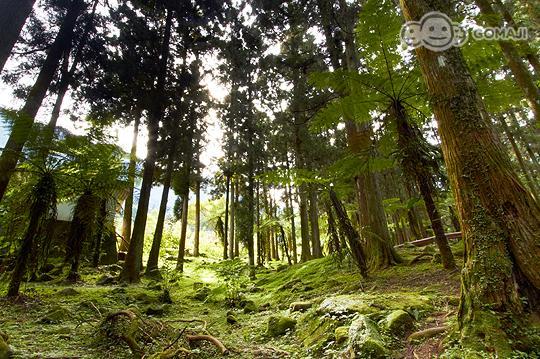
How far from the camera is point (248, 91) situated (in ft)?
46.4

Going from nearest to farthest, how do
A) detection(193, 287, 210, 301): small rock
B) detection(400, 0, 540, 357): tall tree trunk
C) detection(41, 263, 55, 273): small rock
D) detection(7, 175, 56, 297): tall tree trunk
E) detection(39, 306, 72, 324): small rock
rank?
detection(400, 0, 540, 357): tall tree trunk < detection(39, 306, 72, 324): small rock < detection(7, 175, 56, 297): tall tree trunk < detection(193, 287, 210, 301): small rock < detection(41, 263, 55, 273): small rock

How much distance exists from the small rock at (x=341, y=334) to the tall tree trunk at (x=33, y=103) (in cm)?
513

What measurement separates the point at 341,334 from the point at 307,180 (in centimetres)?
302

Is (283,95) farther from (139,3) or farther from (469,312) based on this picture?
(469,312)

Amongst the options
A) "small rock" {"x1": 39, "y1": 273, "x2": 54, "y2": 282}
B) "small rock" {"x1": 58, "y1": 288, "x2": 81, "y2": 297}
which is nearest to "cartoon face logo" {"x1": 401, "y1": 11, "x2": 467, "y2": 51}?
"small rock" {"x1": 58, "y1": 288, "x2": 81, "y2": 297}

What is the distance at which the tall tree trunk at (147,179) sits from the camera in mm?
9062

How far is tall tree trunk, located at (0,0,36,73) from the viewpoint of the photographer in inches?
144

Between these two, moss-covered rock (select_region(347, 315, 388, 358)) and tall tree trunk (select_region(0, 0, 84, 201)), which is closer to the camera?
moss-covered rock (select_region(347, 315, 388, 358))

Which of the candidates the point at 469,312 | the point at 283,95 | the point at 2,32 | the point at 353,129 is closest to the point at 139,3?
the point at 283,95

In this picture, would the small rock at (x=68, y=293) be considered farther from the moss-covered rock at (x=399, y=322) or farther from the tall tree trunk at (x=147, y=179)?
the moss-covered rock at (x=399, y=322)

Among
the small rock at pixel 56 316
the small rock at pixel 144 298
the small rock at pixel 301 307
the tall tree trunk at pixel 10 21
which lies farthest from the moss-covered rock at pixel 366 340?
the small rock at pixel 144 298

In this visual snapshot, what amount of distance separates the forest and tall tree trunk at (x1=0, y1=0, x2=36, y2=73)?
0.06 feet

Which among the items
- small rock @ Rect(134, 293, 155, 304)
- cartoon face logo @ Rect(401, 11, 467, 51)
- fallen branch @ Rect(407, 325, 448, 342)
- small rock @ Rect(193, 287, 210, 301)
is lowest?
fallen branch @ Rect(407, 325, 448, 342)

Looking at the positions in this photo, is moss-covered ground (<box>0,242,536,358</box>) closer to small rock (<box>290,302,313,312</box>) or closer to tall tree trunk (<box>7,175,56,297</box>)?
small rock (<box>290,302,313,312</box>)
